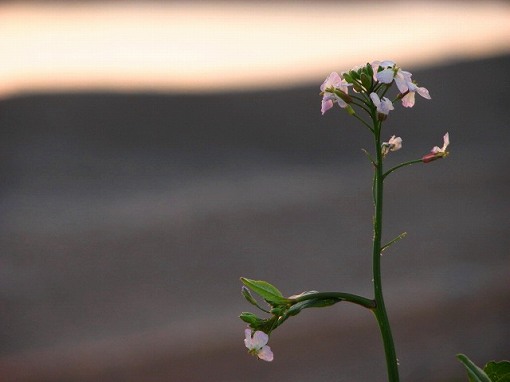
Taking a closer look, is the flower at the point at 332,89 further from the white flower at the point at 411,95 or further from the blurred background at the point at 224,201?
the blurred background at the point at 224,201

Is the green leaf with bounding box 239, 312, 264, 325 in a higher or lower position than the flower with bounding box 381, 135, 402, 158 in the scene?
lower

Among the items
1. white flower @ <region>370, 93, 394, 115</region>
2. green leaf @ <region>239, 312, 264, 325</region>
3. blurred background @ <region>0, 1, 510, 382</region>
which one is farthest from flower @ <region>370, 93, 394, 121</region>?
blurred background @ <region>0, 1, 510, 382</region>

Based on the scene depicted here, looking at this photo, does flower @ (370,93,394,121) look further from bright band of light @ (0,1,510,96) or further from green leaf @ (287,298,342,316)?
bright band of light @ (0,1,510,96)

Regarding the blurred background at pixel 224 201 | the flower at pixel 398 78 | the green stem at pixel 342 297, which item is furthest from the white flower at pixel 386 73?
the blurred background at pixel 224 201

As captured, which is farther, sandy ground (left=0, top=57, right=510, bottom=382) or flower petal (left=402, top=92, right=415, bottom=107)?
sandy ground (left=0, top=57, right=510, bottom=382)

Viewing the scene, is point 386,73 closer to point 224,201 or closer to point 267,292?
point 267,292

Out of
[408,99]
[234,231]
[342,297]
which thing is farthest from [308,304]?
[234,231]
